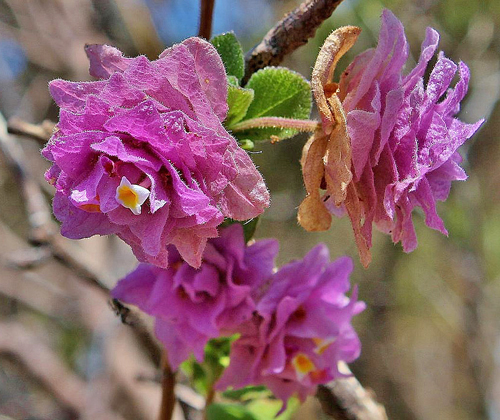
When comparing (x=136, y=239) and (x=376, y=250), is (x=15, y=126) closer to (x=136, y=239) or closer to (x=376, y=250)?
(x=136, y=239)

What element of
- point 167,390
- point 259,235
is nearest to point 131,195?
point 167,390

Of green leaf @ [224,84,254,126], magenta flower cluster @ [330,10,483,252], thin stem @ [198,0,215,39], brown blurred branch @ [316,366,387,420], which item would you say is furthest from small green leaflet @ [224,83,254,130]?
brown blurred branch @ [316,366,387,420]

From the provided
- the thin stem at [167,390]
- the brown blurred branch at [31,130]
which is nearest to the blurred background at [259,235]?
the thin stem at [167,390]

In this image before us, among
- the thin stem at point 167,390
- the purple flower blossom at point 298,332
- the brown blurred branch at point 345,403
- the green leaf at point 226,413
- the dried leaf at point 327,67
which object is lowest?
the brown blurred branch at point 345,403

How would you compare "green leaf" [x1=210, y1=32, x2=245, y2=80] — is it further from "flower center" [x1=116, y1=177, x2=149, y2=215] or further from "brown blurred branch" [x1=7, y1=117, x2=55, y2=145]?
"brown blurred branch" [x1=7, y1=117, x2=55, y2=145]

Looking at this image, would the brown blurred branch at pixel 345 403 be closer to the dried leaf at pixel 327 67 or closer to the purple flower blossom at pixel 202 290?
the purple flower blossom at pixel 202 290

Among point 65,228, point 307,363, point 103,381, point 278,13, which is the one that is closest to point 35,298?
point 103,381
